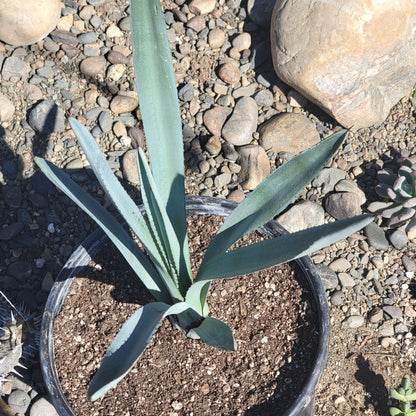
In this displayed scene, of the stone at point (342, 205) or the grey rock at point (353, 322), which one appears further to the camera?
the stone at point (342, 205)

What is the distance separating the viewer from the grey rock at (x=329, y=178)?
94.8 inches

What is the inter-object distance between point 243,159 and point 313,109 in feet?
1.45

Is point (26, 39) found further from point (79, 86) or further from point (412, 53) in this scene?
point (412, 53)

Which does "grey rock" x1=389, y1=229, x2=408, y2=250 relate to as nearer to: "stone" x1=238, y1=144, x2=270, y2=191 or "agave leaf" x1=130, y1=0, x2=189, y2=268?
"stone" x1=238, y1=144, x2=270, y2=191

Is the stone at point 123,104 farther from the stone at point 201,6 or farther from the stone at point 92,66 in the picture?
the stone at point 201,6

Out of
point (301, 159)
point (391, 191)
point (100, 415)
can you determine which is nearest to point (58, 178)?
point (301, 159)

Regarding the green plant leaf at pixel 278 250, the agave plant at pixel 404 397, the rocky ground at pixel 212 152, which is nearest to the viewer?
the green plant leaf at pixel 278 250

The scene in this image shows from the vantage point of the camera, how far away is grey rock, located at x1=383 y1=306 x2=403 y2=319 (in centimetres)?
219

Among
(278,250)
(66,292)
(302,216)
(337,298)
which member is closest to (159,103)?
(278,250)

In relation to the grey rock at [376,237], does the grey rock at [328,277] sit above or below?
above

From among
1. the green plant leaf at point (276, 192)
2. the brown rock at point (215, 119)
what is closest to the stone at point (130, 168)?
the brown rock at point (215, 119)

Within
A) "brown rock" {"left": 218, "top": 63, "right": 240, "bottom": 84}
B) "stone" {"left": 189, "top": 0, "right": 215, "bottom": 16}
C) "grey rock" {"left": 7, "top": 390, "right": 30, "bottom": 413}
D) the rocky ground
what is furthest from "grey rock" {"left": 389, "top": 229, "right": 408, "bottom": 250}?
"grey rock" {"left": 7, "top": 390, "right": 30, "bottom": 413}

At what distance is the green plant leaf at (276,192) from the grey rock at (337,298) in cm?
91

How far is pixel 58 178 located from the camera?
4.30 feet
